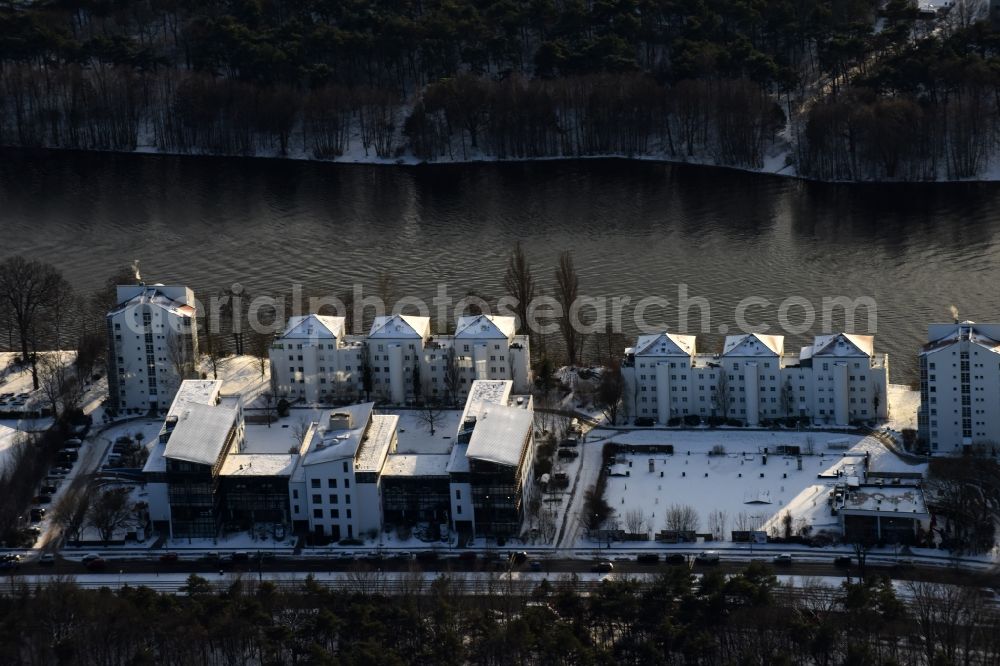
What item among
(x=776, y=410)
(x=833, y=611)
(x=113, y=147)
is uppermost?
(x=113, y=147)

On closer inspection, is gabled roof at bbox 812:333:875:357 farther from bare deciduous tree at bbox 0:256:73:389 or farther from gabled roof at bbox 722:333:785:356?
bare deciduous tree at bbox 0:256:73:389

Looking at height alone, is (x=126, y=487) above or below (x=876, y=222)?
below

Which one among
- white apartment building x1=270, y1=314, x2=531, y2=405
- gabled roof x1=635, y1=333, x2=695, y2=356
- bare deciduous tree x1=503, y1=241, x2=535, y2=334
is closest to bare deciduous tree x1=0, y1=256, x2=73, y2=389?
white apartment building x1=270, y1=314, x2=531, y2=405

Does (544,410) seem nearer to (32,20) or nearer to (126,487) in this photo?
(126,487)

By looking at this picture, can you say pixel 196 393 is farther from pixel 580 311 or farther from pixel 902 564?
pixel 902 564

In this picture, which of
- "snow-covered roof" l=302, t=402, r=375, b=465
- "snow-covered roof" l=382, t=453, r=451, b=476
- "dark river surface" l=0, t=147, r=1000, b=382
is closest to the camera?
"snow-covered roof" l=302, t=402, r=375, b=465

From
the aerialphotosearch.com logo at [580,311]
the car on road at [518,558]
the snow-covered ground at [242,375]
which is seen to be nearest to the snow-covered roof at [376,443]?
the car on road at [518,558]

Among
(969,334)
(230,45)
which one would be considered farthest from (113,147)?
(969,334)
